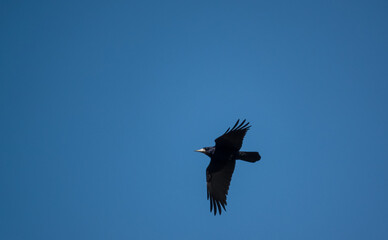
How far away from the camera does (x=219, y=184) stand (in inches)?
444

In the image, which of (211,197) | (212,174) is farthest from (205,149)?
(211,197)

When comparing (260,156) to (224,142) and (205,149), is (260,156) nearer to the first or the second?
(224,142)

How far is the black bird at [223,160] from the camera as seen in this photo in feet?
33.8

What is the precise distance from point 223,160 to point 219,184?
0.85m

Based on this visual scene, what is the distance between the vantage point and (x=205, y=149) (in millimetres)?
11641

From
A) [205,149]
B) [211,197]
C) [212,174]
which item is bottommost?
[211,197]

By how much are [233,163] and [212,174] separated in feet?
2.99

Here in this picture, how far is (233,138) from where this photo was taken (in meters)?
10.3

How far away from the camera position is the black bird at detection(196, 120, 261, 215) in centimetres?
1029

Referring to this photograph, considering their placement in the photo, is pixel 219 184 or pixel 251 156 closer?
pixel 251 156

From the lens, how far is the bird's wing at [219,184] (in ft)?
36.2

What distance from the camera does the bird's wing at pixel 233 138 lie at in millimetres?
10086

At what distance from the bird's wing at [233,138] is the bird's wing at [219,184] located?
0.75m

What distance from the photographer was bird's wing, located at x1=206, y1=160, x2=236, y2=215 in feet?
36.2
